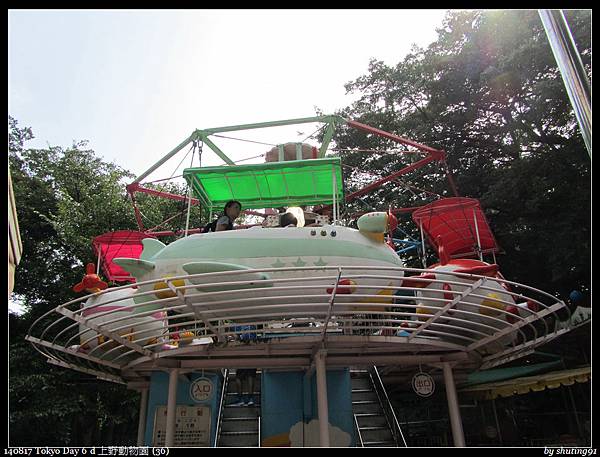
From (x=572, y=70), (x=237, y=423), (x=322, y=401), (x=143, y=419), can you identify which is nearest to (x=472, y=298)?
(x=322, y=401)

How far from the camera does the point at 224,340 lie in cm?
804

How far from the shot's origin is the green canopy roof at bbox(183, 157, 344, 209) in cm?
926

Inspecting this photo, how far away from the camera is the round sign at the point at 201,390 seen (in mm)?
8797

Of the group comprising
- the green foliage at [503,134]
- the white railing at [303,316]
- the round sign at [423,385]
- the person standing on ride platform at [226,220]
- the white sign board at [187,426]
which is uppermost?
the green foliage at [503,134]

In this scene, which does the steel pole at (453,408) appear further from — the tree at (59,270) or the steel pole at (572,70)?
the tree at (59,270)

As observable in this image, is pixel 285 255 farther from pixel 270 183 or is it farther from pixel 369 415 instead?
pixel 369 415

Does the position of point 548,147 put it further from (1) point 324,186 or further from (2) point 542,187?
(1) point 324,186

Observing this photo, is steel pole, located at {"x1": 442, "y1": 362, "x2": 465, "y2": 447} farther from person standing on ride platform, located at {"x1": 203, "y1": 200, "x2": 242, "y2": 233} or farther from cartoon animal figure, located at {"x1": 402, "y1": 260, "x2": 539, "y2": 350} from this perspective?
person standing on ride platform, located at {"x1": 203, "y1": 200, "x2": 242, "y2": 233}

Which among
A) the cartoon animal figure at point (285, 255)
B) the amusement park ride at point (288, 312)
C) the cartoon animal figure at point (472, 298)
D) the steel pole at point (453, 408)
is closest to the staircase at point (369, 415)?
the amusement park ride at point (288, 312)

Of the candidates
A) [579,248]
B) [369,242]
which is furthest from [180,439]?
[579,248]

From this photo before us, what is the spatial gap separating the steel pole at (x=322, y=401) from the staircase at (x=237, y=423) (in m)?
3.38

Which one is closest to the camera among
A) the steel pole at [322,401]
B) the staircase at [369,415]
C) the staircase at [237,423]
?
the steel pole at [322,401]
